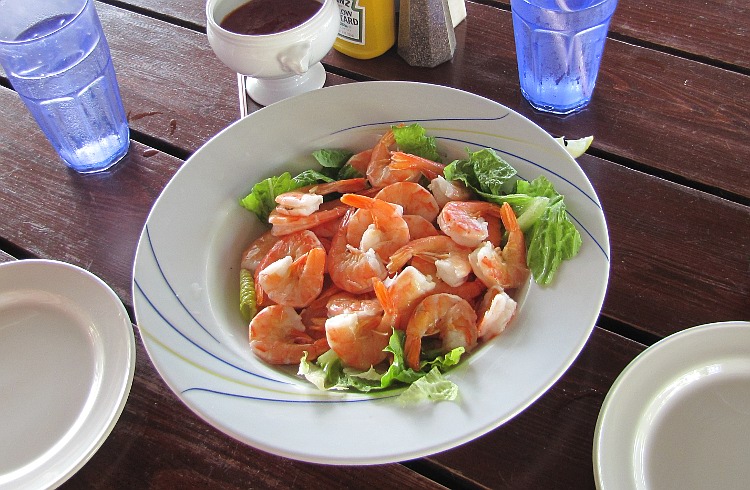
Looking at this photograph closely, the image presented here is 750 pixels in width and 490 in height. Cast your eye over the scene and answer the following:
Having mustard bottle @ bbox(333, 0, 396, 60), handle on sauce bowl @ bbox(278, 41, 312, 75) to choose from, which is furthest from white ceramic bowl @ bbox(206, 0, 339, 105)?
mustard bottle @ bbox(333, 0, 396, 60)

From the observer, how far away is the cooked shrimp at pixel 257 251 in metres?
1.11

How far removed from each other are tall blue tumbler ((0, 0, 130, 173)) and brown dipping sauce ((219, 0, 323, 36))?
0.24 metres

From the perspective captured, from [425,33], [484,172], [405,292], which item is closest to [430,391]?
[405,292]

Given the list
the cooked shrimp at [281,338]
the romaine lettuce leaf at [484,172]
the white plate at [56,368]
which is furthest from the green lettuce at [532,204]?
the white plate at [56,368]

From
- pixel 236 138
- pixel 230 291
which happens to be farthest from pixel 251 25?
pixel 230 291

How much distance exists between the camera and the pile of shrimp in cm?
96

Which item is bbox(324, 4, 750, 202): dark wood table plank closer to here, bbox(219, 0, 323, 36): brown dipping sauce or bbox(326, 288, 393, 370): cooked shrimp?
bbox(219, 0, 323, 36): brown dipping sauce

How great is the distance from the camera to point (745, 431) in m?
0.87

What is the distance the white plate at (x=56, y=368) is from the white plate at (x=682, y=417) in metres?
0.66

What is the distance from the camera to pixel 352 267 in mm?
1033

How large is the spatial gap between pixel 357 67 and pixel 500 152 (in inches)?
19.3

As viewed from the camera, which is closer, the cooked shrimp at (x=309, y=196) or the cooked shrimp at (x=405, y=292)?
the cooked shrimp at (x=405, y=292)

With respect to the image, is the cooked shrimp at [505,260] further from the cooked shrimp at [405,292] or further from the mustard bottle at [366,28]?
the mustard bottle at [366,28]

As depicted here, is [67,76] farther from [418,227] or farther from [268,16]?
[418,227]
